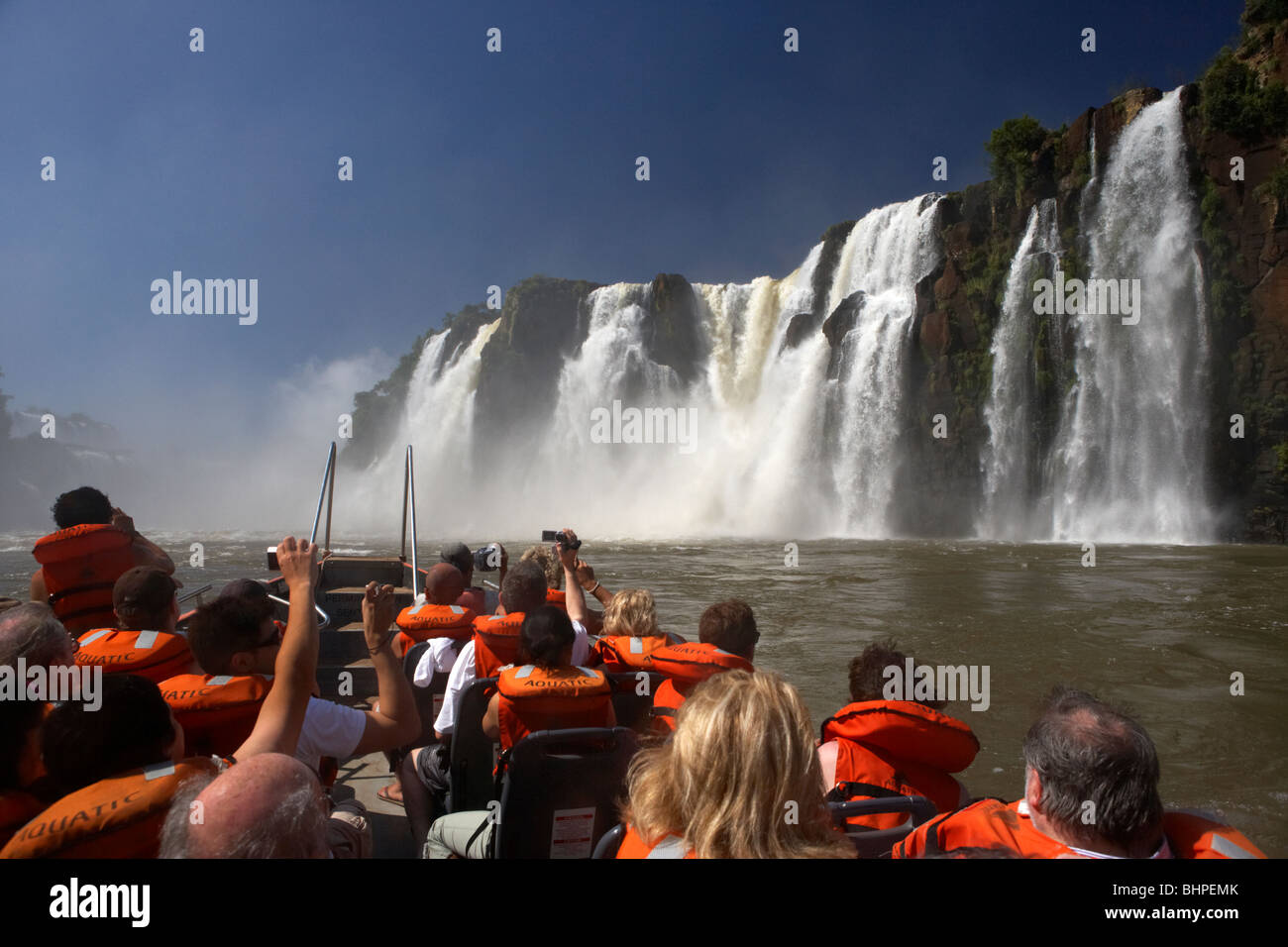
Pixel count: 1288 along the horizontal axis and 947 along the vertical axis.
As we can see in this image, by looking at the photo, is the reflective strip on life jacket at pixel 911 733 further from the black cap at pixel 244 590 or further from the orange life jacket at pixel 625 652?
the black cap at pixel 244 590

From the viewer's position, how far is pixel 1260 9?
2992 centimetres

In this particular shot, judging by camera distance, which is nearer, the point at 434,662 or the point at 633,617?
the point at 633,617

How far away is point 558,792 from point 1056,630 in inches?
403

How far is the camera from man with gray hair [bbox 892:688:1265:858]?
1.85 meters

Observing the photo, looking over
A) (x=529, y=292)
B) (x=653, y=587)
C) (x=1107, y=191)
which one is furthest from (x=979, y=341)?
(x=529, y=292)

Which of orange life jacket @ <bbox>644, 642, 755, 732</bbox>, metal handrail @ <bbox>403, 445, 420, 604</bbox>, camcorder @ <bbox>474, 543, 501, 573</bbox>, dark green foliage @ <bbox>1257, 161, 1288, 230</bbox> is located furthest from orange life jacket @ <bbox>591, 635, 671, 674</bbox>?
dark green foliage @ <bbox>1257, 161, 1288, 230</bbox>

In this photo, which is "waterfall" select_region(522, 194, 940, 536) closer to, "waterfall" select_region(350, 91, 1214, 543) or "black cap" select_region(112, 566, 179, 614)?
"waterfall" select_region(350, 91, 1214, 543)

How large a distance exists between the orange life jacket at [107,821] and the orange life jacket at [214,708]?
2.71 ft

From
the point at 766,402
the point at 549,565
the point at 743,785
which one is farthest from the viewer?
the point at 766,402

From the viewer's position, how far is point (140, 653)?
305cm

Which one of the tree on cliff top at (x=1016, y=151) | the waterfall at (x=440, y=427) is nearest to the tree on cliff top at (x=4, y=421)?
the waterfall at (x=440, y=427)

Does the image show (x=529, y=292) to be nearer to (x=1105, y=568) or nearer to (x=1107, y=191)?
(x=1107, y=191)

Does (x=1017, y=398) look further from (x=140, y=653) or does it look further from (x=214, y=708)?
(x=214, y=708)

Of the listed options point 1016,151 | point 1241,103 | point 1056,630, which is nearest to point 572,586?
point 1056,630
